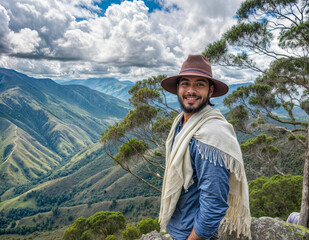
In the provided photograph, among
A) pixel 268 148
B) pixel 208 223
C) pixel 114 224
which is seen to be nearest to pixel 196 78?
pixel 208 223

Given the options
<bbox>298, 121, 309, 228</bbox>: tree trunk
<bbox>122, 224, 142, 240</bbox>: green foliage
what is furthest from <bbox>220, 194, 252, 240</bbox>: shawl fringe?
<bbox>122, 224, 142, 240</bbox>: green foliage

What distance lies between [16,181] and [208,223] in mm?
188969

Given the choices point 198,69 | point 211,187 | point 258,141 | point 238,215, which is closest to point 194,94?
point 198,69

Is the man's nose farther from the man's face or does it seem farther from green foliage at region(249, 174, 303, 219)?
green foliage at region(249, 174, 303, 219)

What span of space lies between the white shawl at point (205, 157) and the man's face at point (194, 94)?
0.24 ft

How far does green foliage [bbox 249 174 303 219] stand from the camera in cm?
985

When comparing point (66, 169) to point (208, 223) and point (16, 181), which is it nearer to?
point (16, 181)

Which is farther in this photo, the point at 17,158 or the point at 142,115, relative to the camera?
the point at 17,158

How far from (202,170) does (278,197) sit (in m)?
11.6

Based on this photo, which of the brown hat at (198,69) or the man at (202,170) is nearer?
the man at (202,170)

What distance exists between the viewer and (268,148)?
1071cm

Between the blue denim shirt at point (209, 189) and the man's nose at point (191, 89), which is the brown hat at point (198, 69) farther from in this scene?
the blue denim shirt at point (209, 189)

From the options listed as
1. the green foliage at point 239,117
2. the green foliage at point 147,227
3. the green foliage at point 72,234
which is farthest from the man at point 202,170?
the green foliage at point 72,234

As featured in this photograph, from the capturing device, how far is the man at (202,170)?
142cm
